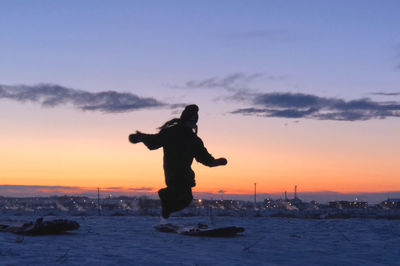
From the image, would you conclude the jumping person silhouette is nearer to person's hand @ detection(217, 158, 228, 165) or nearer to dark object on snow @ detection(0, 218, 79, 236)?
person's hand @ detection(217, 158, 228, 165)

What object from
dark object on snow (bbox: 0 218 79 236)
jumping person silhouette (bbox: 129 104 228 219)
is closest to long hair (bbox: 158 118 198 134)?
jumping person silhouette (bbox: 129 104 228 219)

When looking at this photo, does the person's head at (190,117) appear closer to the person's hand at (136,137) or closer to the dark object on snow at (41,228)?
the person's hand at (136,137)

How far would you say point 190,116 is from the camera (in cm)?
543

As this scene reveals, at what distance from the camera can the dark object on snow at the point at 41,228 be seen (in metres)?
11.9

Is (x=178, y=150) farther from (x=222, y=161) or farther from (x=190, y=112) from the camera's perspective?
(x=222, y=161)

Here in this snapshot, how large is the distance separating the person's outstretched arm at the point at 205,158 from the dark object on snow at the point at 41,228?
7.74 m

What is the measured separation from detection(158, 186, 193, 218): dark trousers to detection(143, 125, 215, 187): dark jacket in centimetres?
5

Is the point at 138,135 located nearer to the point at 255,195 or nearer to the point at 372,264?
the point at 372,264

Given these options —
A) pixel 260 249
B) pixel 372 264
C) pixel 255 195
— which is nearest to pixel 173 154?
pixel 372 264

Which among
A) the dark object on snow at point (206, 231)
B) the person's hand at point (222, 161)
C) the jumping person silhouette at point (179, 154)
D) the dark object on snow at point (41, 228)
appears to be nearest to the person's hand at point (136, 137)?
the jumping person silhouette at point (179, 154)

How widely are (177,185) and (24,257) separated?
3321mm

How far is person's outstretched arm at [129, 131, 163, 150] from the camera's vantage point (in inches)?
208

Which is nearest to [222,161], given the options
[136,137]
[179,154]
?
[179,154]

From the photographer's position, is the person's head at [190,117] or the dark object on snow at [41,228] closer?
the person's head at [190,117]
